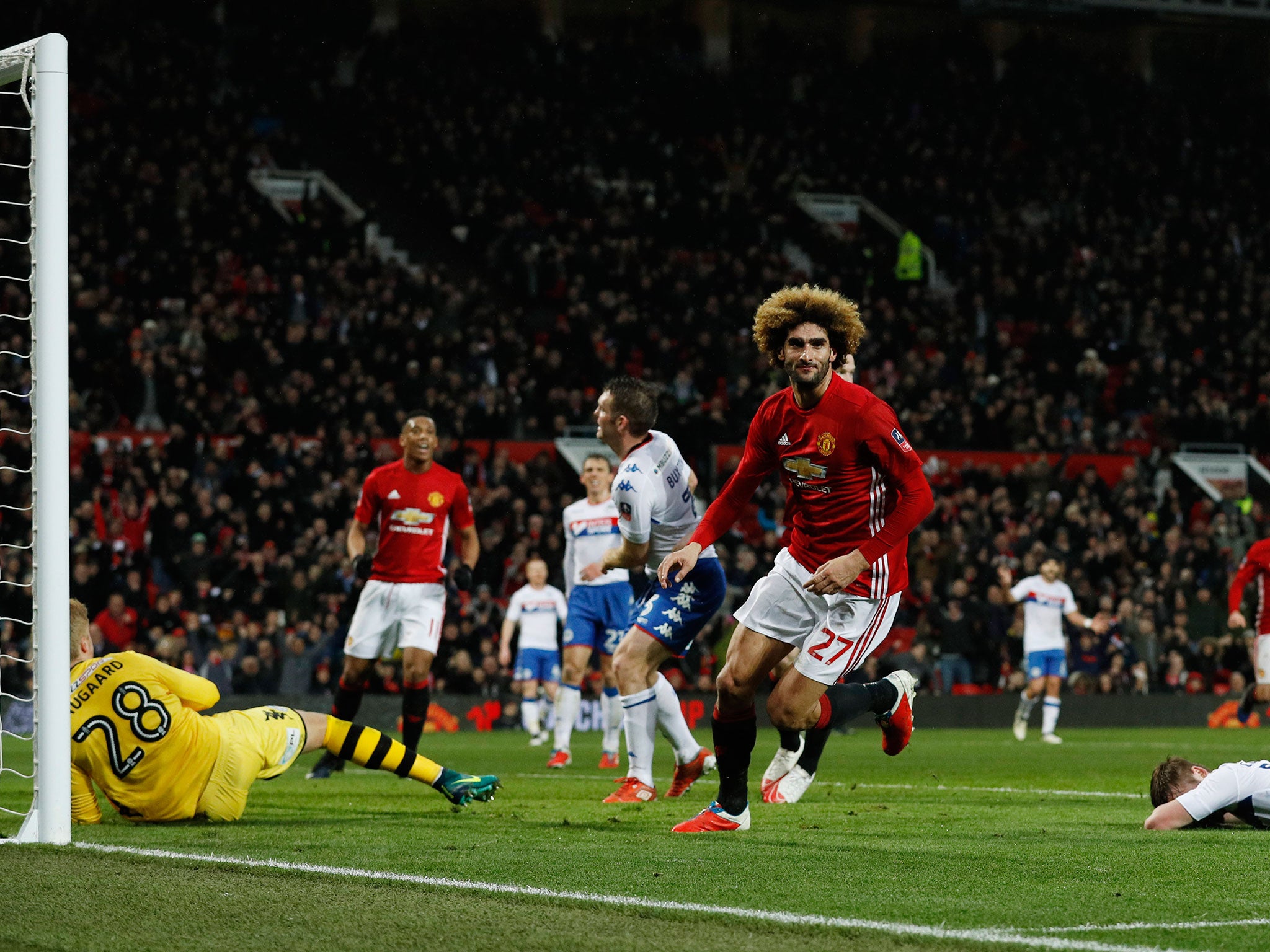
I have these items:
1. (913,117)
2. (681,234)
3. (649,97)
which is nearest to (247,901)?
(681,234)

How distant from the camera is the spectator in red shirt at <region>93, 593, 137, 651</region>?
60.4ft

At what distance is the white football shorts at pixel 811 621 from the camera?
24.2 ft

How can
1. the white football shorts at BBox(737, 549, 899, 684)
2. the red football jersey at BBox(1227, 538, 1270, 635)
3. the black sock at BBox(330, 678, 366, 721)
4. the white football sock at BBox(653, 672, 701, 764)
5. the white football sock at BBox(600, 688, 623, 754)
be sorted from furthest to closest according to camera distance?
1. the red football jersey at BBox(1227, 538, 1270, 635)
2. the white football sock at BBox(600, 688, 623, 754)
3. the black sock at BBox(330, 678, 366, 721)
4. the white football sock at BBox(653, 672, 701, 764)
5. the white football shorts at BBox(737, 549, 899, 684)

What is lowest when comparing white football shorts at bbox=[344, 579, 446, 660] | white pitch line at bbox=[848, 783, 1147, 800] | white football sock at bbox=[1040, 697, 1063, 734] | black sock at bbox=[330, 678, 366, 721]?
white football sock at bbox=[1040, 697, 1063, 734]

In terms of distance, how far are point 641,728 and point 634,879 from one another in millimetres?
3613

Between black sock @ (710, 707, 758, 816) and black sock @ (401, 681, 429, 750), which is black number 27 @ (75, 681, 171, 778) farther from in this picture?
black sock @ (401, 681, 429, 750)

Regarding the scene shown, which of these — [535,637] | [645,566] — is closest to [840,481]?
[645,566]

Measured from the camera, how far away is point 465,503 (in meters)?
12.2

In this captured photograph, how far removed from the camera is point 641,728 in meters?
9.46

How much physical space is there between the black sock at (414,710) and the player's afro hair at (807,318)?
5136 mm

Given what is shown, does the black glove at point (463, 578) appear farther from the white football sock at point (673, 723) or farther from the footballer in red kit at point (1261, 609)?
the footballer in red kit at point (1261, 609)

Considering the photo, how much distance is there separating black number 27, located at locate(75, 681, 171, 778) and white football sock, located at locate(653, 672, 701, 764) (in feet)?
10.3

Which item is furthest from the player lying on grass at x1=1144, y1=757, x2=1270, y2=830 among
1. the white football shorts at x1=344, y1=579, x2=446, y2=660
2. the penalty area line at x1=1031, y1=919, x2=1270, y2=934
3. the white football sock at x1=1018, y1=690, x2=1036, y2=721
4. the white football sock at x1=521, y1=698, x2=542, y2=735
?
the white football sock at x1=1018, y1=690, x2=1036, y2=721

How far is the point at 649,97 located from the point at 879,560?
27.9 meters
